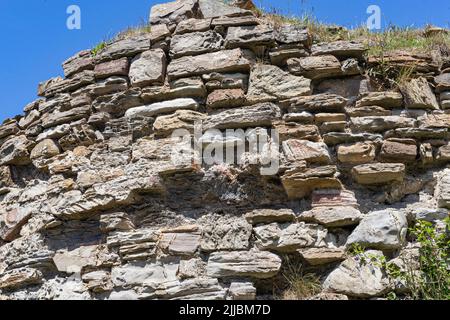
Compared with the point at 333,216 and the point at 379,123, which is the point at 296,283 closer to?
the point at 333,216

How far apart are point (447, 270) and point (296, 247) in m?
0.91

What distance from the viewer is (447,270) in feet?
12.5

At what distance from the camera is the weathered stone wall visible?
4043mm

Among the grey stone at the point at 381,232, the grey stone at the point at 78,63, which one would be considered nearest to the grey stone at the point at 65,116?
the grey stone at the point at 78,63

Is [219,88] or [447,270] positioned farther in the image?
[219,88]

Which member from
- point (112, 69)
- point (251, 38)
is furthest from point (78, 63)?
point (251, 38)

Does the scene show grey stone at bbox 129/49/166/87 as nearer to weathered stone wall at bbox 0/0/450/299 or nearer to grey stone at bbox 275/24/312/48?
weathered stone wall at bbox 0/0/450/299

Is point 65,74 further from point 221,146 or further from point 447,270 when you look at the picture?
point 447,270

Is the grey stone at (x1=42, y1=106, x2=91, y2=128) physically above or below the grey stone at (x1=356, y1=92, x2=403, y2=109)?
above

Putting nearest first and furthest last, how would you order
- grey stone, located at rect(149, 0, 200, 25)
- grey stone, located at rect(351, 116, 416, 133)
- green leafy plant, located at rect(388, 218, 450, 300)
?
green leafy plant, located at rect(388, 218, 450, 300), grey stone, located at rect(351, 116, 416, 133), grey stone, located at rect(149, 0, 200, 25)

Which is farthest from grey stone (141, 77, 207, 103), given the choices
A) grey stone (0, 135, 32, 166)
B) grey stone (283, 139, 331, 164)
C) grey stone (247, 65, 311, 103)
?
grey stone (0, 135, 32, 166)

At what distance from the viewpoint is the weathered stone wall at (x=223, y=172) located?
4.04 metres

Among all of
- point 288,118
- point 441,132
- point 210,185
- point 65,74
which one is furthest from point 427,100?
point 65,74

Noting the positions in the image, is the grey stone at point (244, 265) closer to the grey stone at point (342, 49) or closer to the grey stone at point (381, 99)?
the grey stone at point (381, 99)
